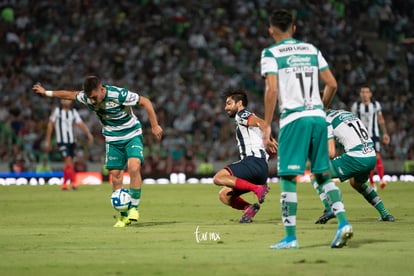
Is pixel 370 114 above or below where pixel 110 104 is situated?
below

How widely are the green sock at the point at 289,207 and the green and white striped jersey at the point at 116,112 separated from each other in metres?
4.87

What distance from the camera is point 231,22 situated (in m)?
40.1

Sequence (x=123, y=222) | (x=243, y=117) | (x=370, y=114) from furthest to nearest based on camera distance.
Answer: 1. (x=370, y=114)
2. (x=243, y=117)
3. (x=123, y=222)

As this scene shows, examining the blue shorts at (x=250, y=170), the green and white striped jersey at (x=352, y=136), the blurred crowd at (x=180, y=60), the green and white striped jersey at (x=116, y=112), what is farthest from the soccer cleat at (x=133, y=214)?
the blurred crowd at (x=180, y=60)

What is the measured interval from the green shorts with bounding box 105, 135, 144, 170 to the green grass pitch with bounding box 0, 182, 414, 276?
0.98m

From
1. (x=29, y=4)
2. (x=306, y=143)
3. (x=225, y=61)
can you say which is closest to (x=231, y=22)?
(x=225, y=61)

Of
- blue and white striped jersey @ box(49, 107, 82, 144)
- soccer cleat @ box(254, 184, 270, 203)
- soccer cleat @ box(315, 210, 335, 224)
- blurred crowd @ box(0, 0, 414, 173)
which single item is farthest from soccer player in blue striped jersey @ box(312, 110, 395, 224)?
blurred crowd @ box(0, 0, 414, 173)

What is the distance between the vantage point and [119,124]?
16109 millimetres

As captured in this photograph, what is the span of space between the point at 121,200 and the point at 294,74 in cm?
500

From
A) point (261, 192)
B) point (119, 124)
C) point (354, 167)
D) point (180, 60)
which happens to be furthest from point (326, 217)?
point (180, 60)

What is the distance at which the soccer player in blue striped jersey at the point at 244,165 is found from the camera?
53.8 ft

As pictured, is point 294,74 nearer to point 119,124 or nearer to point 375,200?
point 375,200

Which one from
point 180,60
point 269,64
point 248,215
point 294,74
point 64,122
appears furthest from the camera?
point 180,60

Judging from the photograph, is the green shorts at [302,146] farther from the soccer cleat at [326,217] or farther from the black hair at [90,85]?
the black hair at [90,85]
